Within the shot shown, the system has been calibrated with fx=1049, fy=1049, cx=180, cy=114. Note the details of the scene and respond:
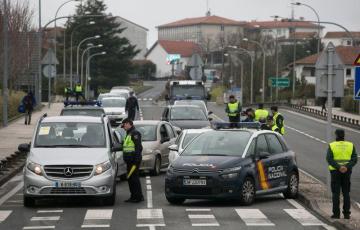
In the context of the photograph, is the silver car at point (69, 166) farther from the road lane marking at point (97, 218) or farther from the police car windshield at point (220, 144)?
the police car windshield at point (220, 144)

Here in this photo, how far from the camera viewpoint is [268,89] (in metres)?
116

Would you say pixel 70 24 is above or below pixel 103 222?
above

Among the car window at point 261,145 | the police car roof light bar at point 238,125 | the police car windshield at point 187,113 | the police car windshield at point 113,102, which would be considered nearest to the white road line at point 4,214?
the car window at point 261,145

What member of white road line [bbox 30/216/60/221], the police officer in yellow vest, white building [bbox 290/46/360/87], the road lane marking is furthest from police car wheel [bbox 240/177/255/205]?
white building [bbox 290/46/360/87]

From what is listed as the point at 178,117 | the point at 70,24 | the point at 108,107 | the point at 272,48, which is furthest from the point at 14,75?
the point at 272,48

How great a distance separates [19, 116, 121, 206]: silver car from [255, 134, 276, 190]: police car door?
2804 millimetres

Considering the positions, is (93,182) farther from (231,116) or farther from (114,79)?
(114,79)

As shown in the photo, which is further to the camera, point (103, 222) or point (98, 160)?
point (98, 160)

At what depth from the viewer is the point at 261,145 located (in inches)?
837

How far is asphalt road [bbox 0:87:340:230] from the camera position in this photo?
17.3 meters

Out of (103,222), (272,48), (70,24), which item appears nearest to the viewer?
(103,222)

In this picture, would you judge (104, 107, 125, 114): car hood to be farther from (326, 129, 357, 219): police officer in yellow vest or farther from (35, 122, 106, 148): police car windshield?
(326, 129, 357, 219): police officer in yellow vest

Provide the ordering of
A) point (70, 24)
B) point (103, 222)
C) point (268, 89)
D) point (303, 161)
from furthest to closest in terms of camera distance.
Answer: point (70, 24) → point (268, 89) → point (303, 161) → point (103, 222)

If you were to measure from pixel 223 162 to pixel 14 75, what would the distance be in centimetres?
5806
